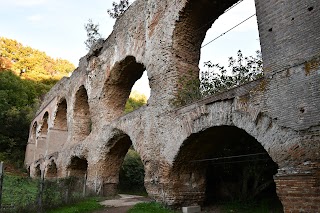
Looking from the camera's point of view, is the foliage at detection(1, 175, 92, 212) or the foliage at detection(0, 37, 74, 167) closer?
the foliage at detection(1, 175, 92, 212)

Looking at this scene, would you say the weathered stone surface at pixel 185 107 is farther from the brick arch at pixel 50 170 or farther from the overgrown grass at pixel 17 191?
the overgrown grass at pixel 17 191

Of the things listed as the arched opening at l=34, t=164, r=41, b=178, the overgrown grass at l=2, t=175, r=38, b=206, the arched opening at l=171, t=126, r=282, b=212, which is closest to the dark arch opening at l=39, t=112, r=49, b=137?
the arched opening at l=34, t=164, r=41, b=178

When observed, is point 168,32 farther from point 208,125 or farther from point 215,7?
point 208,125

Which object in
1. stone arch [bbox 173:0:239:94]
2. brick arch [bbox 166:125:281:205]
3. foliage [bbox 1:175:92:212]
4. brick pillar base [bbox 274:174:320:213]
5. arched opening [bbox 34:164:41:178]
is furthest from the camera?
arched opening [bbox 34:164:41:178]

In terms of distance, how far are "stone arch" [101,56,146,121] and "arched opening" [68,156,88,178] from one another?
3.59m

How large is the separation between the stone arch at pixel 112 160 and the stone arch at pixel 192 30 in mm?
4028

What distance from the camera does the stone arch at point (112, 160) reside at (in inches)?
437

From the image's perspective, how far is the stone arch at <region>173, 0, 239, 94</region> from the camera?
788cm

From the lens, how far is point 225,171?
8531mm

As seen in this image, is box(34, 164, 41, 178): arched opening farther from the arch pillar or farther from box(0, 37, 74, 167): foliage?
the arch pillar

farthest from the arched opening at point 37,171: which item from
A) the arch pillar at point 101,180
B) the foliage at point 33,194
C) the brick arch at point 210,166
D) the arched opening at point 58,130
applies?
the brick arch at point 210,166

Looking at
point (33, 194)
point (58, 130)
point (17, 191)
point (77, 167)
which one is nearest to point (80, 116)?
point (77, 167)

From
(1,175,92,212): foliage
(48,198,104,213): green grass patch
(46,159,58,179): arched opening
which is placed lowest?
(48,198,104,213): green grass patch

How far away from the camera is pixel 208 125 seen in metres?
6.19
